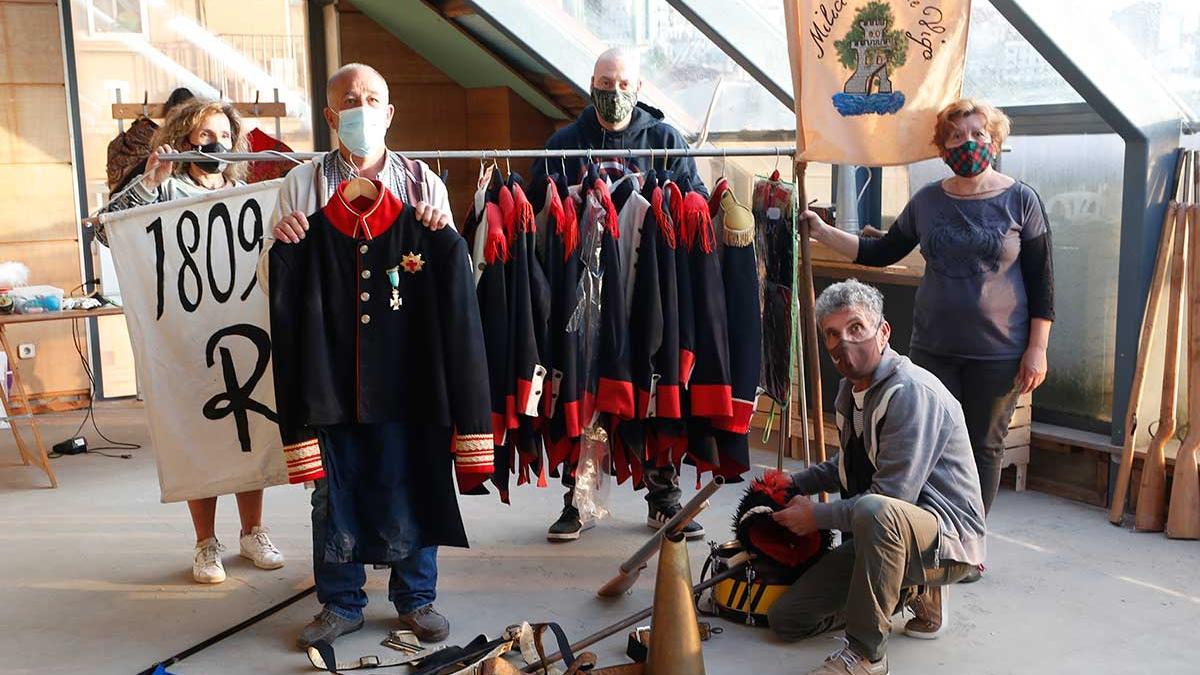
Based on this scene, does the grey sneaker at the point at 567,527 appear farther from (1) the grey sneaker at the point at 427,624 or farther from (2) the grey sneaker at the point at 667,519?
(1) the grey sneaker at the point at 427,624

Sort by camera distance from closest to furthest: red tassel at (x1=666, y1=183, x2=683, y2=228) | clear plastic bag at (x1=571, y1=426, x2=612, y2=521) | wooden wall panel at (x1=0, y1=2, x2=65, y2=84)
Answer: red tassel at (x1=666, y1=183, x2=683, y2=228) < clear plastic bag at (x1=571, y1=426, x2=612, y2=521) < wooden wall panel at (x1=0, y1=2, x2=65, y2=84)

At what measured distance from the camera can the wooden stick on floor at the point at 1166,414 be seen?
4.12 metres

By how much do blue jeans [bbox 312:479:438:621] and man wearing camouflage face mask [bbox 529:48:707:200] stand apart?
1174 mm

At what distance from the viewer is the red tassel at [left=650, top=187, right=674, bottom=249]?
11.4 ft

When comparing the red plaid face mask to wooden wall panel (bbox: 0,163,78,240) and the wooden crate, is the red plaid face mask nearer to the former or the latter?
the wooden crate

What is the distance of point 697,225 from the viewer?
11.4 ft

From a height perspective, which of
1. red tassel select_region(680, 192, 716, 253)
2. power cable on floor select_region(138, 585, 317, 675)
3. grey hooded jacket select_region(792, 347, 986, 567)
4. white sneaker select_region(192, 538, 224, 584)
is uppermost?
red tassel select_region(680, 192, 716, 253)

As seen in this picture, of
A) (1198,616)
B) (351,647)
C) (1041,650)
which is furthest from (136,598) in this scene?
(1198,616)

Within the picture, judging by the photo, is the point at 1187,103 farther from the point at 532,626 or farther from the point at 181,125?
the point at 181,125

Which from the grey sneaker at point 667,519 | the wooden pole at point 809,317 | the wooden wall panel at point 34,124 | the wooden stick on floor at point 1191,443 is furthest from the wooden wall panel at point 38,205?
the wooden stick on floor at point 1191,443

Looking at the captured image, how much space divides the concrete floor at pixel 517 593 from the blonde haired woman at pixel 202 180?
0.25ft

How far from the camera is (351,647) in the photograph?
3316mm

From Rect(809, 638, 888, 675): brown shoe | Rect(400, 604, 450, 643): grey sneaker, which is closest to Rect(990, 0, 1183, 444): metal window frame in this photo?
Rect(809, 638, 888, 675): brown shoe

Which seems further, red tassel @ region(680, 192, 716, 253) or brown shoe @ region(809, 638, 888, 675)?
red tassel @ region(680, 192, 716, 253)
